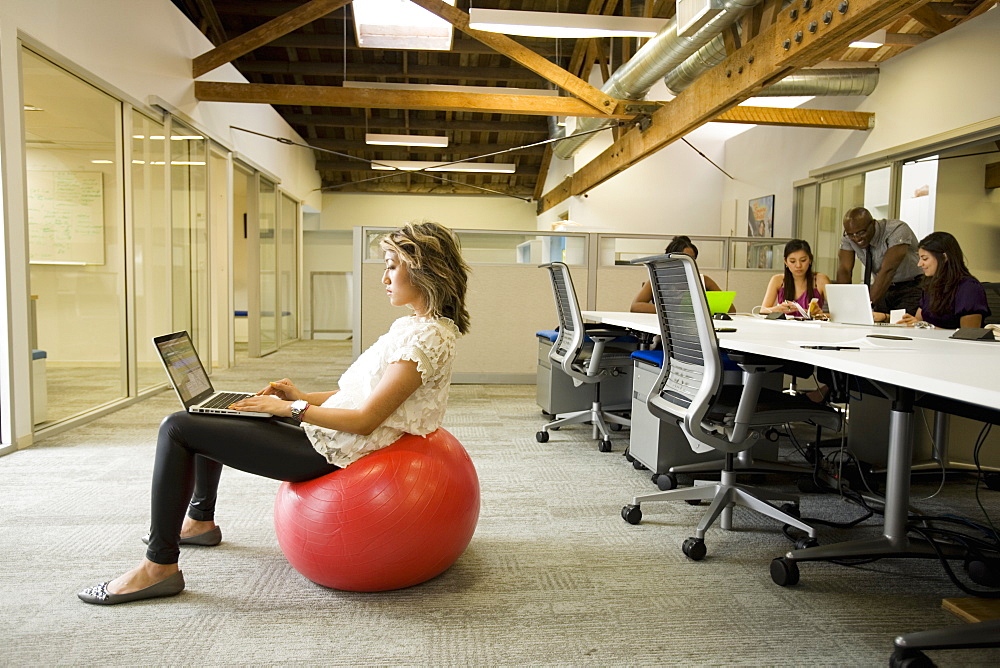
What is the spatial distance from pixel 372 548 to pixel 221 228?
6.28m

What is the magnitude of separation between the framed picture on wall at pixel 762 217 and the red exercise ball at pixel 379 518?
715 centimetres

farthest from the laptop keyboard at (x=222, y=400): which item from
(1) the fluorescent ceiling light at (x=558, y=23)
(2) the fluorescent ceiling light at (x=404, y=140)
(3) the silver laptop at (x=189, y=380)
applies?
(2) the fluorescent ceiling light at (x=404, y=140)

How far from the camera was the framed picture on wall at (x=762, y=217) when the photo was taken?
811 cm

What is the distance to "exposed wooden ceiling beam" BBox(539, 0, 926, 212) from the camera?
11.9ft

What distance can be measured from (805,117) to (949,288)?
3557 millimetres

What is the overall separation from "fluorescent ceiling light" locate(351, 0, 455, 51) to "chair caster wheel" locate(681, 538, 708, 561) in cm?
493

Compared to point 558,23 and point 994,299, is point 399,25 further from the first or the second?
point 994,299

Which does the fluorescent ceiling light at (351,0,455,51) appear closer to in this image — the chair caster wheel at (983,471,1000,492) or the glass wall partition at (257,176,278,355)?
the glass wall partition at (257,176,278,355)

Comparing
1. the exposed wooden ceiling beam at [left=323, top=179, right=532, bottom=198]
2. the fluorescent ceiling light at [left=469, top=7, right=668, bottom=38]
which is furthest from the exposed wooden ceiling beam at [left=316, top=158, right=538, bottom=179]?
the fluorescent ceiling light at [left=469, top=7, right=668, bottom=38]

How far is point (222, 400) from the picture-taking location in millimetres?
1987

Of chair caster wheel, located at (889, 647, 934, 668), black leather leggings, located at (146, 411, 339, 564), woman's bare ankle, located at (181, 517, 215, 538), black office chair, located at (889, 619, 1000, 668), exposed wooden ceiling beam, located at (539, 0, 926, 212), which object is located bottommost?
woman's bare ankle, located at (181, 517, 215, 538)

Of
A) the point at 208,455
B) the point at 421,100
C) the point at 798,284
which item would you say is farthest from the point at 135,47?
the point at 798,284

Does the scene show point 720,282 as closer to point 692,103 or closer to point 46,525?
point 692,103

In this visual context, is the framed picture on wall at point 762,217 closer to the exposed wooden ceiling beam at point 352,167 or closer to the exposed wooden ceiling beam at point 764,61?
the exposed wooden ceiling beam at point 764,61
